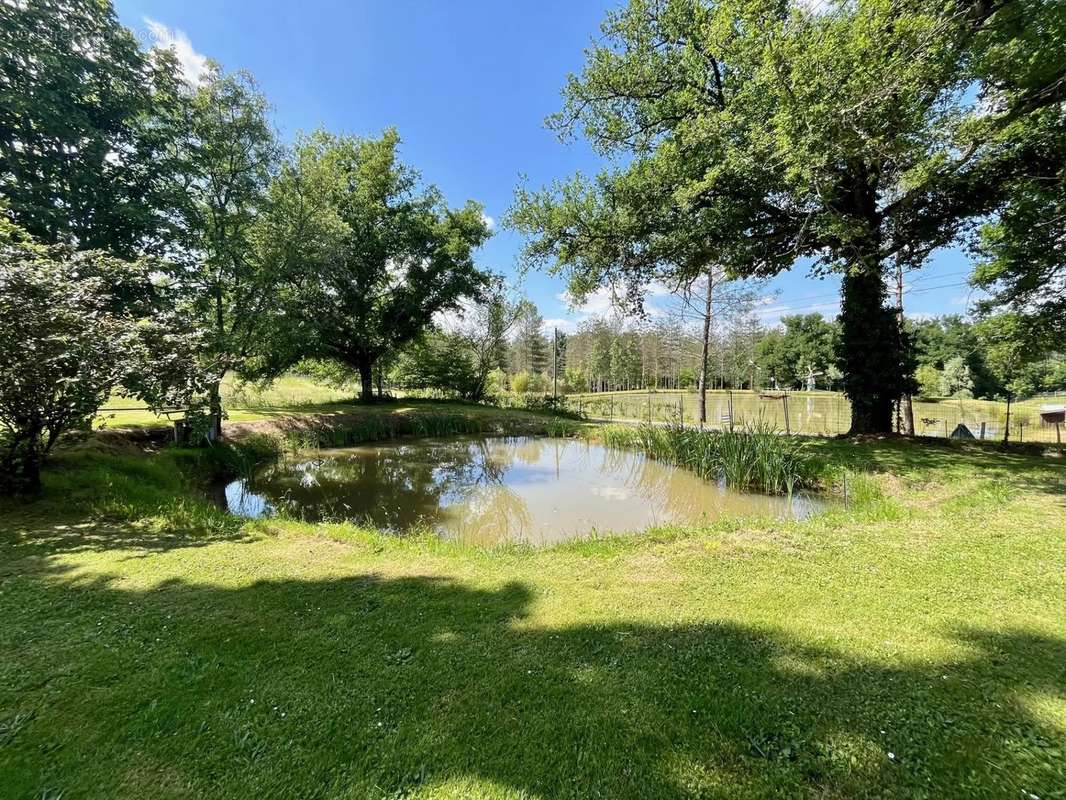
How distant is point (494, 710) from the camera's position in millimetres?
1935

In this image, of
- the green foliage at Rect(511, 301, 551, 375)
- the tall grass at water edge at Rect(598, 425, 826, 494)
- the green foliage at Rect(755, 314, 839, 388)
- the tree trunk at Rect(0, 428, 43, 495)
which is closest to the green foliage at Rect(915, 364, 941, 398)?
the green foliage at Rect(755, 314, 839, 388)

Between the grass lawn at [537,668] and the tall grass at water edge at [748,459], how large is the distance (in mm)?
3463

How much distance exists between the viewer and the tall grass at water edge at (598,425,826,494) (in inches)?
303

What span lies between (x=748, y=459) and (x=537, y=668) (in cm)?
714

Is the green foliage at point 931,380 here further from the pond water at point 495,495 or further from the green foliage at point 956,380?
the pond water at point 495,495

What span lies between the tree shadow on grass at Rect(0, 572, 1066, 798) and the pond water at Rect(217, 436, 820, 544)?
321 centimetres

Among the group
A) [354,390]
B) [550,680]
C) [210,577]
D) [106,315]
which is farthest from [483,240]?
[550,680]

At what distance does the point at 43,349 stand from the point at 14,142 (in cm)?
622

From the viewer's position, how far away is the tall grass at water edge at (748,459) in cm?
771

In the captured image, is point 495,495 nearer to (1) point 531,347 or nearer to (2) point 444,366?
(2) point 444,366

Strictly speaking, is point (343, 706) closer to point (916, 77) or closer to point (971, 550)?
point (971, 550)

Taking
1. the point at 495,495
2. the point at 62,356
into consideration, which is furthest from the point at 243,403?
the point at 62,356

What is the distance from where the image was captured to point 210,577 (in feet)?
11.1

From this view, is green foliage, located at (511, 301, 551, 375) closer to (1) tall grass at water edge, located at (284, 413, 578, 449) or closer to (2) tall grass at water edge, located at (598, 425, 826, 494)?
(1) tall grass at water edge, located at (284, 413, 578, 449)
